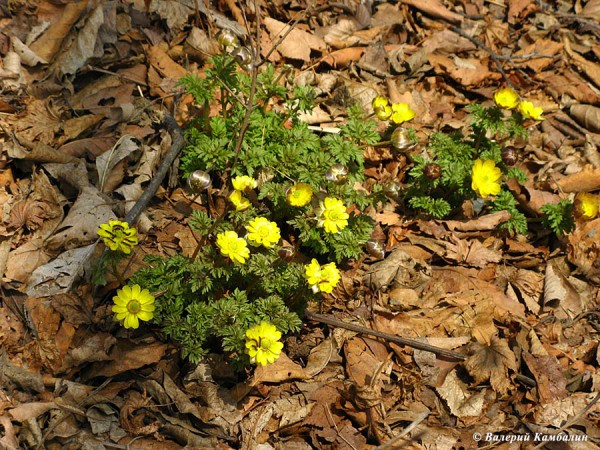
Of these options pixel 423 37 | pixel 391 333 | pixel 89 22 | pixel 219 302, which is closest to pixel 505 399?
pixel 391 333

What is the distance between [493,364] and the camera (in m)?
3.88

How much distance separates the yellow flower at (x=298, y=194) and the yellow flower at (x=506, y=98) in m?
1.97

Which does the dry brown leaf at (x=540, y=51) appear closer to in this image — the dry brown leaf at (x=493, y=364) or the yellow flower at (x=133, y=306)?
the dry brown leaf at (x=493, y=364)

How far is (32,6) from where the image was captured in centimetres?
498

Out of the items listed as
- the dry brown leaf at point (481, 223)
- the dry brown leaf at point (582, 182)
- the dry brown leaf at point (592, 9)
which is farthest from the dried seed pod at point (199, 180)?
the dry brown leaf at point (592, 9)

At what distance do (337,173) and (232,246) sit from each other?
1.09 meters

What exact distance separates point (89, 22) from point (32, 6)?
0.55m

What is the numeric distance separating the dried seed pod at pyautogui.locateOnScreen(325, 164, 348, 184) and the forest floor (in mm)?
684

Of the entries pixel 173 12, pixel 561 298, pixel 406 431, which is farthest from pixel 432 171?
pixel 173 12

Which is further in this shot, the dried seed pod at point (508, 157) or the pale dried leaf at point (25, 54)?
the pale dried leaf at point (25, 54)

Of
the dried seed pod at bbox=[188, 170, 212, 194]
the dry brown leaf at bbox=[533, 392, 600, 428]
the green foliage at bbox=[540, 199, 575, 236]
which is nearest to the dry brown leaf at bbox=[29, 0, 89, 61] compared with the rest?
the dried seed pod at bbox=[188, 170, 212, 194]

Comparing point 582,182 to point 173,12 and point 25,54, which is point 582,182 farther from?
point 25,54

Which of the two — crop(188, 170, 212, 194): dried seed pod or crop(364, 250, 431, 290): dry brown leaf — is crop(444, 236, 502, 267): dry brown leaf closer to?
crop(364, 250, 431, 290): dry brown leaf

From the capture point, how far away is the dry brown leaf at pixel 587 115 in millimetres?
5754
